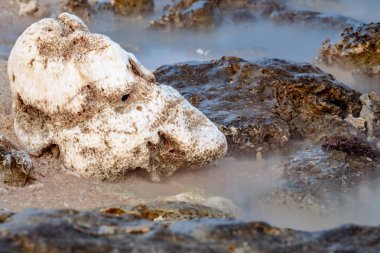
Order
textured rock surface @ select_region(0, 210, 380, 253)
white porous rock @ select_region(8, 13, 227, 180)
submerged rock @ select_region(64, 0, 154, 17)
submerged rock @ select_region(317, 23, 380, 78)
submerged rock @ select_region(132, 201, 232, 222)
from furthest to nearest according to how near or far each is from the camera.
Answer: submerged rock @ select_region(64, 0, 154, 17) → submerged rock @ select_region(317, 23, 380, 78) → white porous rock @ select_region(8, 13, 227, 180) → submerged rock @ select_region(132, 201, 232, 222) → textured rock surface @ select_region(0, 210, 380, 253)

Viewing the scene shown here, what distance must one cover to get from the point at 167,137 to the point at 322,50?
761 centimetres

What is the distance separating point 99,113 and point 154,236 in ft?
13.5

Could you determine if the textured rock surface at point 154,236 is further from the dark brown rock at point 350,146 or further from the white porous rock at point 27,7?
the white porous rock at point 27,7

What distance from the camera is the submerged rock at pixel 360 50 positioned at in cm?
1246

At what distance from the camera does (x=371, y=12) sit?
2034cm

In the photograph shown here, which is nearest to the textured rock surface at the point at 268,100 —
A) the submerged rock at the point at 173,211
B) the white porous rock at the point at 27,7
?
the submerged rock at the point at 173,211

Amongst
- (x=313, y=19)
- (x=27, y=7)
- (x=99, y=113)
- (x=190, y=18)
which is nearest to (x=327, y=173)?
(x=99, y=113)

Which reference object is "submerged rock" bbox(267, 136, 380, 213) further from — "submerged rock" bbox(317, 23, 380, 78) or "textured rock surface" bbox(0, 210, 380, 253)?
"submerged rock" bbox(317, 23, 380, 78)

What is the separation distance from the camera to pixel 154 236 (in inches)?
120

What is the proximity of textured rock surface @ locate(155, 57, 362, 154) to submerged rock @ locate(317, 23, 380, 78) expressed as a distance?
2.68 meters

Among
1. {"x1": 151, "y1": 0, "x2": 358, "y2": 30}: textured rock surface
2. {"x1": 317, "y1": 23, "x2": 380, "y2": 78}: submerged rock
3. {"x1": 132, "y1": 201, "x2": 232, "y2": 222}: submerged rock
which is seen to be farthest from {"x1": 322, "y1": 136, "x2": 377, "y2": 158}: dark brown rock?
{"x1": 151, "y1": 0, "x2": 358, "y2": 30}: textured rock surface

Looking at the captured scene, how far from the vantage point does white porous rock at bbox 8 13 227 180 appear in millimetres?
6969

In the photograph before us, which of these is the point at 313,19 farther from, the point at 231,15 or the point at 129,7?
the point at 129,7

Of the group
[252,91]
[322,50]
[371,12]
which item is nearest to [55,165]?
[252,91]
